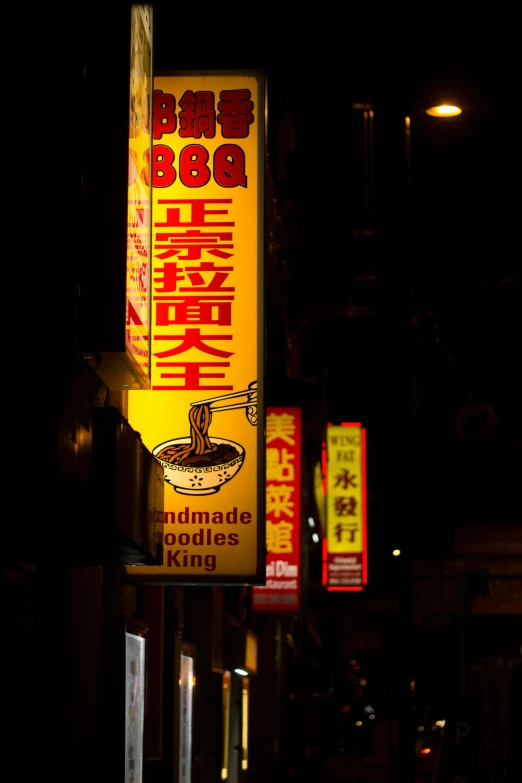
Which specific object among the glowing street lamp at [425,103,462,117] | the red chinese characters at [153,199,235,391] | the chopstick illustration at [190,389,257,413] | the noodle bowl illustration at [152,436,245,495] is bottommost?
the noodle bowl illustration at [152,436,245,495]

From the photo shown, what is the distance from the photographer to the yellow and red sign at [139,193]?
6.86 m

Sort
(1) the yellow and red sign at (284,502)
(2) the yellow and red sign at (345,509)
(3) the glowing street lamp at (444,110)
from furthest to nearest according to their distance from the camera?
(2) the yellow and red sign at (345,509) < (1) the yellow and red sign at (284,502) < (3) the glowing street lamp at (444,110)

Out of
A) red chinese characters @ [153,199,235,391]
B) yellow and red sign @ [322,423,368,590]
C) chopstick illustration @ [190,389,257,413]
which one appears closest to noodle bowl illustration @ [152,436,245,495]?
chopstick illustration @ [190,389,257,413]

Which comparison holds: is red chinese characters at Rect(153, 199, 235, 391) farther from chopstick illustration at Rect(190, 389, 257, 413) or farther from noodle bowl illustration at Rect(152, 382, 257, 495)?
noodle bowl illustration at Rect(152, 382, 257, 495)

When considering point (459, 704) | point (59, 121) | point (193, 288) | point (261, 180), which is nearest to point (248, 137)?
point (261, 180)

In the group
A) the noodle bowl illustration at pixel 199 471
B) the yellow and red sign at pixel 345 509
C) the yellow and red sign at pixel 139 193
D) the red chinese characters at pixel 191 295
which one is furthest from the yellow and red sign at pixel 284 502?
the yellow and red sign at pixel 139 193

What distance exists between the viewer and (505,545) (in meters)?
33.8

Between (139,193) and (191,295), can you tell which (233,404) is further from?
(139,193)

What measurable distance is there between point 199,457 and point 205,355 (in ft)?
2.55

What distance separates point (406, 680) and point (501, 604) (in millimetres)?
18996

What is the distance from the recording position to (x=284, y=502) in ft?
61.2

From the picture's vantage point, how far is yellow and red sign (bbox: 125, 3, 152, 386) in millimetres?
6859

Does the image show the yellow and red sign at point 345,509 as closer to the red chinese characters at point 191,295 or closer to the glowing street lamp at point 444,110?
the glowing street lamp at point 444,110

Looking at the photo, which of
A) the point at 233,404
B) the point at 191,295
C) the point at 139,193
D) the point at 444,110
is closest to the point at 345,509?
the point at 444,110
